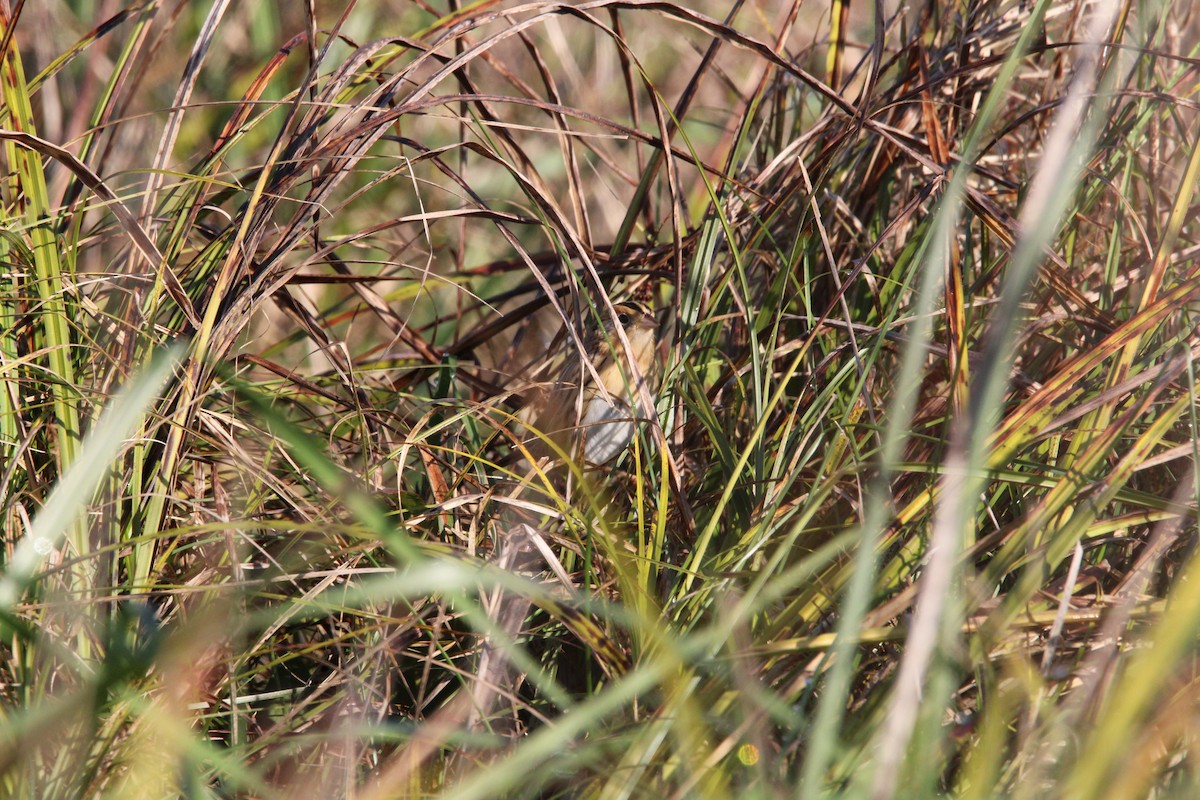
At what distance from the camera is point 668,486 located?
116cm

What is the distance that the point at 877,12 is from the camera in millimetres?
1377

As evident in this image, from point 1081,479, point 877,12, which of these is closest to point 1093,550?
point 1081,479

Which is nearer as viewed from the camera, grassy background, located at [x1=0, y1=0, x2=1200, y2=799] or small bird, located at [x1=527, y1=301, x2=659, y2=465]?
grassy background, located at [x1=0, y1=0, x2=1200, y2=799]

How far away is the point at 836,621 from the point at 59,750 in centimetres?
79

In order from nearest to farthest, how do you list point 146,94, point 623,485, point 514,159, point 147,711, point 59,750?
point 147,711 < point 59,750 < point 623,485 < point 514,159 < point 146,94

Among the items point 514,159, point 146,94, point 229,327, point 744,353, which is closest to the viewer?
point 229,327

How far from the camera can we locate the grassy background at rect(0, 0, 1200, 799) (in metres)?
0.82

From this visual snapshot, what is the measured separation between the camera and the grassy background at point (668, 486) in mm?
816

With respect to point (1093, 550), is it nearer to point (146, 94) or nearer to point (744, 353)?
point (744, 353)

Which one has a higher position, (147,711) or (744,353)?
(744,353)

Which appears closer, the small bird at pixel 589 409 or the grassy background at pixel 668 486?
the grassy background at pixel 668 486

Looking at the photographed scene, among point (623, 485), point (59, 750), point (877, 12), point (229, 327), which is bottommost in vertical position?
point (59, 750)

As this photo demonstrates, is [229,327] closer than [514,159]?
Yes

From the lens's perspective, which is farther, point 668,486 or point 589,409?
point 589,409
